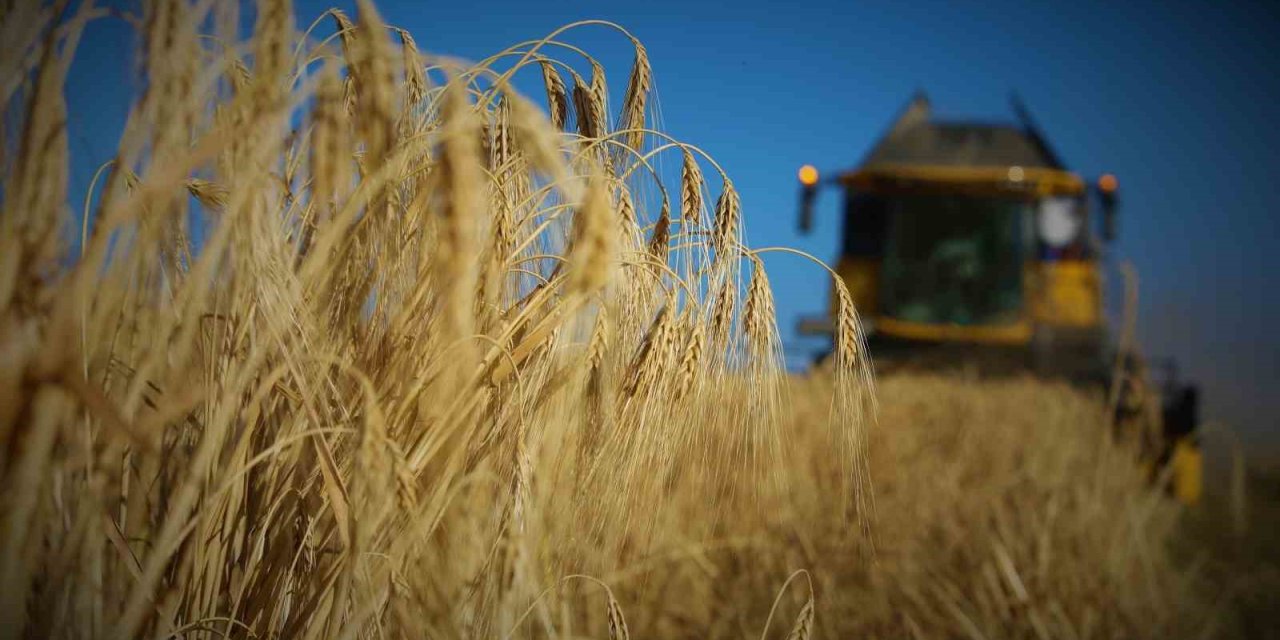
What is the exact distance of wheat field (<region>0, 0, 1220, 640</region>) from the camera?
0.46m

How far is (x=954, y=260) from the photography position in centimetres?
689

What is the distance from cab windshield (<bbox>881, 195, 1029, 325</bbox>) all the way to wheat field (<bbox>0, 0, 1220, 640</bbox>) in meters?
6.44

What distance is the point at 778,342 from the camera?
0.73m

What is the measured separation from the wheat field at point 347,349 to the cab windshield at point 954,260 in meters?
6.44

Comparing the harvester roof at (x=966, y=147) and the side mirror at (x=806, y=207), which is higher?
the harvester roof at (x=966, y=147)

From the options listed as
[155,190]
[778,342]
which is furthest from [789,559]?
[155,190]

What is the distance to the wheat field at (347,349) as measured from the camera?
Answer: 46 cm

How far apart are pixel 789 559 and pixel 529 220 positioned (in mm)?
1347

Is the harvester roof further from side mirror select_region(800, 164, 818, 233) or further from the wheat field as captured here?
the wheat field

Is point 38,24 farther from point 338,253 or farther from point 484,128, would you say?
point 484,128

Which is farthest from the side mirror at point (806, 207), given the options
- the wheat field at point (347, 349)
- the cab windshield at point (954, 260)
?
the wheat field at point (347, 349)

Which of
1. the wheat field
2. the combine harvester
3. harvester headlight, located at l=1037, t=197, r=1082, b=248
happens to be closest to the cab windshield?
the combine harvester

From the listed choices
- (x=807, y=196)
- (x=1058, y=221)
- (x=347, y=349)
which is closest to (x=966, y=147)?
(x=1058, y=221)

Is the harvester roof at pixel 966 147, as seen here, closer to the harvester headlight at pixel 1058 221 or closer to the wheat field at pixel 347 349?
the harvester headlight at pixel 1058 221
